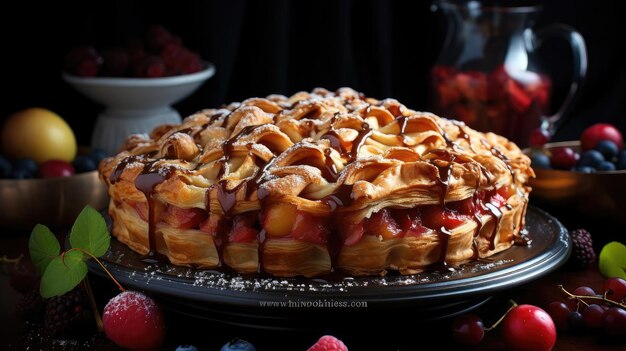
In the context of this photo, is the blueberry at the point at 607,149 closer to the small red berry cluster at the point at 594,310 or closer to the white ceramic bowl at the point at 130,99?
the small red berry cluster at the point at 594,310

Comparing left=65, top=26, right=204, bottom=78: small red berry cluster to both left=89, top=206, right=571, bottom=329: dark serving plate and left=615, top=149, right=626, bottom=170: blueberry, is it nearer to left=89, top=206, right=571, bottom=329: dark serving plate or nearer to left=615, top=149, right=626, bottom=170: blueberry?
left=89, top=206, right=571, bottom=329: dark serving plate

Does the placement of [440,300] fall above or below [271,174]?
below

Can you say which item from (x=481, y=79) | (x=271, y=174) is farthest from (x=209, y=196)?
(x=481, y=79)

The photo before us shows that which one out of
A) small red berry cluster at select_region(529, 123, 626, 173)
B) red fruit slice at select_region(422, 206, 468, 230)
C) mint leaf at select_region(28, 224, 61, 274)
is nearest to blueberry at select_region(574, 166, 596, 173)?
small red berry cluster at select_region(529, 123, 626, 173)

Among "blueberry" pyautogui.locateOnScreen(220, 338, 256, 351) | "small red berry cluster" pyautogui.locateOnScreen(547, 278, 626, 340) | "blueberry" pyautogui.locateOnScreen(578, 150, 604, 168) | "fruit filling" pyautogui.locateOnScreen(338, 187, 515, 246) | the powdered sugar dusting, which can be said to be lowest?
"small red berry cluster" pyautogui.locateOnScreen(547, 278, 626, 340)

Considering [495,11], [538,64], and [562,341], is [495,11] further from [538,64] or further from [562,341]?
[562,341]
